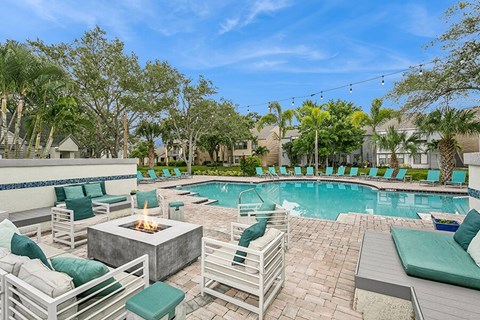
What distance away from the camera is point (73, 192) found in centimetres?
695

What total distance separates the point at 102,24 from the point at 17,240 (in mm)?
17716

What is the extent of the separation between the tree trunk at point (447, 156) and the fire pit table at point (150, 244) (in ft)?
53.7

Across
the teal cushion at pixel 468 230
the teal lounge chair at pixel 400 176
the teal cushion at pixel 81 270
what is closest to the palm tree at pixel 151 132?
the teal lounge chair at pixel 400 176

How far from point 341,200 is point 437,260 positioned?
10349 mm

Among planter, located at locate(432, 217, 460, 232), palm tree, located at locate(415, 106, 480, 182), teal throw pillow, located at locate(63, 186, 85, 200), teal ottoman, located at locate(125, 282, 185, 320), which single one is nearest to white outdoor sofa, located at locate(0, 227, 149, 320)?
teal ottoman, located at locate(125, 282, 185, 320)

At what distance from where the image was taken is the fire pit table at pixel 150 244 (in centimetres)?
361

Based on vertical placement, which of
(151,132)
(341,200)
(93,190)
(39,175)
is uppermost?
(151,132)

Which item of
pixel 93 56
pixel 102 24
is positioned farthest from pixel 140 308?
pixel 102 24

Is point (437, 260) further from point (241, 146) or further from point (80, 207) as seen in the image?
point (241, 146)

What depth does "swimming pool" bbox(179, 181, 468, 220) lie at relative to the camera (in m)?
10.2

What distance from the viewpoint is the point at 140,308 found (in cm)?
201

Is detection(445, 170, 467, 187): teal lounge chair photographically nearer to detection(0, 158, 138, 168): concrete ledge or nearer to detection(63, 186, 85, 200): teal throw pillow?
detection(0, 158, 138, 168): concrete ledge

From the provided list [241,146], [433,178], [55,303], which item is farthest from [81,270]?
[241,146]

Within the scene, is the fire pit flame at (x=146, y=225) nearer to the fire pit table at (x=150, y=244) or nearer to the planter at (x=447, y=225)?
the fire pit table at (x=150, y=244)
